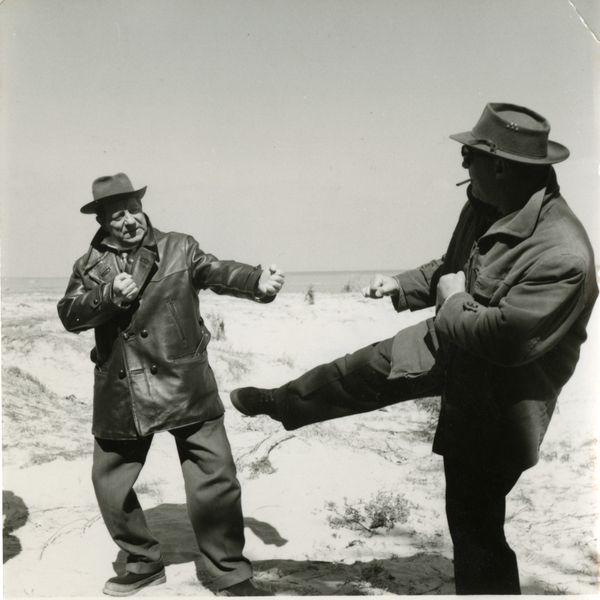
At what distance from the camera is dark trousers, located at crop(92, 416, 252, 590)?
12.5 ft

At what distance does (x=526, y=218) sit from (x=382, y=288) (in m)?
0.85

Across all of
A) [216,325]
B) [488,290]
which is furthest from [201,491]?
[216,325]

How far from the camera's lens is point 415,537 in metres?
5.04

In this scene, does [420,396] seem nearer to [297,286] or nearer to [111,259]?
[111,259]

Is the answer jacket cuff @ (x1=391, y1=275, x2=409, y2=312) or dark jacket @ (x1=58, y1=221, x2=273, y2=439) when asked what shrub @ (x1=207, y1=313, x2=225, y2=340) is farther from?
jacket cuff @ (x1=391, y1=275, x2=409, y2=312)

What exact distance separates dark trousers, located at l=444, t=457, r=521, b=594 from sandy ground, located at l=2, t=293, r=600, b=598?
1173 mm

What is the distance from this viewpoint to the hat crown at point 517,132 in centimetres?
298

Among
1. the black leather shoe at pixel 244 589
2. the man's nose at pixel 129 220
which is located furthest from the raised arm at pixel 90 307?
the black leather shoe at pixel 244 589

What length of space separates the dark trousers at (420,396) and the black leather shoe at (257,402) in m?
0.04

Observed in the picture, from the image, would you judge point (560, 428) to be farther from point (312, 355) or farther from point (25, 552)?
point (25, 552)

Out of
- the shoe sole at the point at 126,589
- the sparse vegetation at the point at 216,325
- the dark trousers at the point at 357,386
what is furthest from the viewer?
the sparse vegetation at the point at 216,325

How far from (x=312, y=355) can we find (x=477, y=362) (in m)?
7.73

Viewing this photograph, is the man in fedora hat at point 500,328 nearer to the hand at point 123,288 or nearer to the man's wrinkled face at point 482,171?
the man's wrinkled face at point 482,171

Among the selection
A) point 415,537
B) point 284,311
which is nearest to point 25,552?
point 415,537
